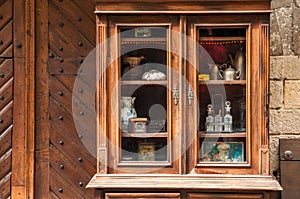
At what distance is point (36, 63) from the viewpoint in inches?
119

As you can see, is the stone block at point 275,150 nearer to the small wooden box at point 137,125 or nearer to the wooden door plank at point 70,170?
the small wooden box at point 137,125

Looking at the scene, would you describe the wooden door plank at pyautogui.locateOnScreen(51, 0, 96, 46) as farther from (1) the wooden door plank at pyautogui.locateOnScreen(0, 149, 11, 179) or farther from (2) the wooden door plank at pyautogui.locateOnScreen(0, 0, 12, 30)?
(1) the wooden door plank at pyautogui.locateOnScreen(0, 149, 11, 179)

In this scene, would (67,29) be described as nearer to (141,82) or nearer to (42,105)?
(42,105)

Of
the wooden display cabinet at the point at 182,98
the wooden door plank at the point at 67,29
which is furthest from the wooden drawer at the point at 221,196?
the wooden door plank at the point at 67,29

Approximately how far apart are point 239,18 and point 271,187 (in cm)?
99

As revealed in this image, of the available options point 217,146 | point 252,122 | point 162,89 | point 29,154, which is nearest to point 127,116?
point 162,89

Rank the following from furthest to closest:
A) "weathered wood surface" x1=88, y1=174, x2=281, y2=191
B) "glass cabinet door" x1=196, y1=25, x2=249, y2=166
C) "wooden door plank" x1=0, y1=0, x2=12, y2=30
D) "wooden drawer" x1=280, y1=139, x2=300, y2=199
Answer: "wooden door plank" x1=0, y1=0, x2=12, y2=30 → "wooden drawer" x1=280, y1=139, x2=300, y2=199 → "glass cabinet door" x1=196, y1=25, x2=249, y2=166 → "weathered wood surface" x1=88, y1=174, x2=281, y2=191

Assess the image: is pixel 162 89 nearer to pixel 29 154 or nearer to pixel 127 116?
pixel 127 116

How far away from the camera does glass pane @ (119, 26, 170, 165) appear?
2512 mm

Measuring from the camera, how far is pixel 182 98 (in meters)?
2.48

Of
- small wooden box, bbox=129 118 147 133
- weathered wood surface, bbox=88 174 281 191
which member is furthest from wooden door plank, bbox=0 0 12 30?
weathered wood surface, bbox=88 174 281 191

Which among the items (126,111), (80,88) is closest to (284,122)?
(126,111)

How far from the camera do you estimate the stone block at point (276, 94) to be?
9.42ft

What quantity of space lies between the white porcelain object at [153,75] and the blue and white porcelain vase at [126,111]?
0.16 meters
